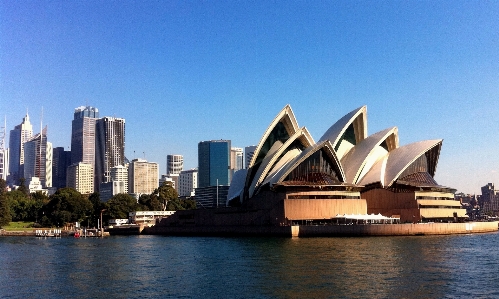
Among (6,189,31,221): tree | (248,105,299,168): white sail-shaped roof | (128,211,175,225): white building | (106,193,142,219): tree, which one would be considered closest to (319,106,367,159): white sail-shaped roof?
(248,105,299,168): white sail-shaped roof

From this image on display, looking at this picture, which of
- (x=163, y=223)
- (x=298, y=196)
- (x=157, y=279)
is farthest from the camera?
(x=163, y=223)

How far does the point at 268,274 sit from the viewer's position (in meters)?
32.3

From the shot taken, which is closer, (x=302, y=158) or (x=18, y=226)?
(x=302, y=158)

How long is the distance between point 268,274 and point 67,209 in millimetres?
92222

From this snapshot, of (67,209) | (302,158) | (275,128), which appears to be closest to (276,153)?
(275,128)

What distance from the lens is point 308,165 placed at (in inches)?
2916

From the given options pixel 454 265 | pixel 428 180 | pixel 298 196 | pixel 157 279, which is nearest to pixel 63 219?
pixel 298 196

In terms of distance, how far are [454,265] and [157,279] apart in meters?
19.6

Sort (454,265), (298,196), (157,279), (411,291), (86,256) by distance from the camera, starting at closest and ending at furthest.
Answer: (411,291), (157,279), (454,265), (86,256), (298,196)

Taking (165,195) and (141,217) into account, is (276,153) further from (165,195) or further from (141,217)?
(165,195)

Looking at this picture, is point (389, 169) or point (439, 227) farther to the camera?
point (389, 169)

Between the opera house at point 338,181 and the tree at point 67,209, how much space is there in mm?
41863

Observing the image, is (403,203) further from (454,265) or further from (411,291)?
(411,291)

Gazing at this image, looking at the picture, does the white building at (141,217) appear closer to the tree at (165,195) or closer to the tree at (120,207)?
the tree at (120,207)
